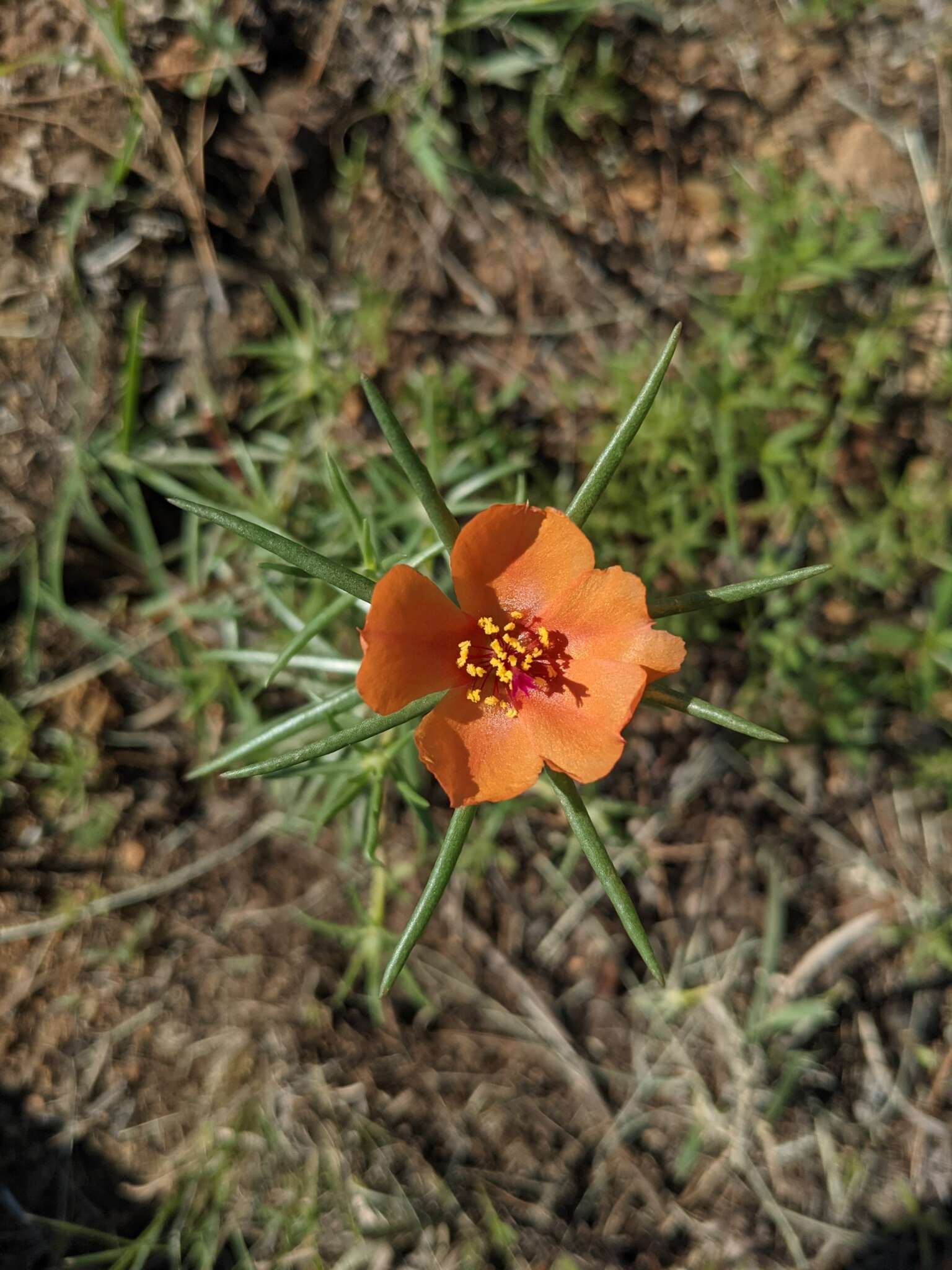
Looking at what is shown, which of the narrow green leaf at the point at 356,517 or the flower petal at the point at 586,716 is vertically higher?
the narrow green leaf at the point at 356,517

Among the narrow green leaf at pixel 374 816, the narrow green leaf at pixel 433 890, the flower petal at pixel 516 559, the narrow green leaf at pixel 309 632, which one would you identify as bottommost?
the narrow green leaf at pixel 374 816

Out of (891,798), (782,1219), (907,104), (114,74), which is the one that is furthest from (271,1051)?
(907,104)

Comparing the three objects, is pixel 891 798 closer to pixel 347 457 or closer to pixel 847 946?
pixel 847 946

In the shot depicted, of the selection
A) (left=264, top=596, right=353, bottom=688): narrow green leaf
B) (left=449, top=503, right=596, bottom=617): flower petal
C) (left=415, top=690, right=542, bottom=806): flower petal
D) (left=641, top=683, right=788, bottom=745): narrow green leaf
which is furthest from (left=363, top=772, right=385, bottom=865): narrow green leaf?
(left=641, top=683, right=788, bottom=745): narrow green leaf

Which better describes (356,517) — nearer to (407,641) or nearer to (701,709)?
(407,641)

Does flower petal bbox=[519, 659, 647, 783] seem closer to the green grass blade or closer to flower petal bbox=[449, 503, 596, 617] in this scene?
flower petal bbox=[449, 503, 596, 617]

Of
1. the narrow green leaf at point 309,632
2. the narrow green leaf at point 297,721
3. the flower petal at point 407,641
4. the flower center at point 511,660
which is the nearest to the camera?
the flower petal at point 407,641

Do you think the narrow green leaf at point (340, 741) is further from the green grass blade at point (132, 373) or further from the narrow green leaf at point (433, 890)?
the green grass blade at point (132, 373)

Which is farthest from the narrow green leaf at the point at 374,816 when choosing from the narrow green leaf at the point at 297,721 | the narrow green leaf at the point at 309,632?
the narrow green leaf at the point at 309,632
